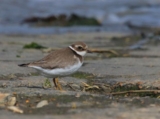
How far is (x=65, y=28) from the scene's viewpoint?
1131 cm

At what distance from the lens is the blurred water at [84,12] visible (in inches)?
441

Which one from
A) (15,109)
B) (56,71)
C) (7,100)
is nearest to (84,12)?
(56,71)

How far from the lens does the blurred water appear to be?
11.2 metres

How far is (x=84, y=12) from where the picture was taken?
15.1 m

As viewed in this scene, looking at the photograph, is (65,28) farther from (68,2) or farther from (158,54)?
(68,2)

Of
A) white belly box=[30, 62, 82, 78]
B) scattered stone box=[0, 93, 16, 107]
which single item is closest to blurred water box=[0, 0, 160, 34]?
white belly box=[30, 62, 82, 78]

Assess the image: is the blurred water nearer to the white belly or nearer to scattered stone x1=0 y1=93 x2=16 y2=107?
the white belly

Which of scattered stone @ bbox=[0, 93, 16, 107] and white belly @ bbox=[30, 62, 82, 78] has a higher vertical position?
white belly @ bbox=[30, 62, 82, 78]

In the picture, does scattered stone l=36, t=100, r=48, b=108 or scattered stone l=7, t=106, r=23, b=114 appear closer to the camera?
scattered stone l=7, t=106, r=23, b=114

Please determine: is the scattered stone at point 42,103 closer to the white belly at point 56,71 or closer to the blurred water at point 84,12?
the white belly at point 56,71

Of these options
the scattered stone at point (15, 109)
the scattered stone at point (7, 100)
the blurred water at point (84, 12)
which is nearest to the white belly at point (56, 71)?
the scattered stone at point (7, 100)

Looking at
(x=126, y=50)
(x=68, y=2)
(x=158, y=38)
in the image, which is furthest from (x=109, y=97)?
(x=68, y=2)

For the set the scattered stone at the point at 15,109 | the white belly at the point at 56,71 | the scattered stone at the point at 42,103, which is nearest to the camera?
the scattered stone at the point at 15,109

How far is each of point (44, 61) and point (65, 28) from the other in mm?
7677
